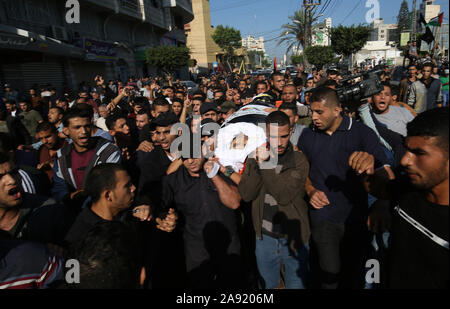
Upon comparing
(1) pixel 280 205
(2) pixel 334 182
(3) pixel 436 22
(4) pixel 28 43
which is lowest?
(1) pixel 280 205

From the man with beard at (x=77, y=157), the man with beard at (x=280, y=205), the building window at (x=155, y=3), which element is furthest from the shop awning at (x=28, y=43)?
the building window at (x=155, y=3)

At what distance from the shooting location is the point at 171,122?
11.6ft

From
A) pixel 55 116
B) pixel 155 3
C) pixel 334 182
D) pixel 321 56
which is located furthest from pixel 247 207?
pixel 155 3

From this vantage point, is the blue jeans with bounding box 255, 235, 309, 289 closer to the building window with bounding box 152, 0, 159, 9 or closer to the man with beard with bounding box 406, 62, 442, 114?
the man with beard with bounding box 406, 62, 442, 114

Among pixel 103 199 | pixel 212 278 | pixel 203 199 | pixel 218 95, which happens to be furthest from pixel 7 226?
pixel 218 95

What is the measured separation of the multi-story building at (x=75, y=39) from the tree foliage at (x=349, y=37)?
16.4 meters

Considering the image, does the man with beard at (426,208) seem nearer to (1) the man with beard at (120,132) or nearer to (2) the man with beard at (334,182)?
(2) the man with beard at (334,182)

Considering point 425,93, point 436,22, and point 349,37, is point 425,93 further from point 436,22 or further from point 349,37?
point 349,37

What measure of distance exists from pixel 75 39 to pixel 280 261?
1893 cm

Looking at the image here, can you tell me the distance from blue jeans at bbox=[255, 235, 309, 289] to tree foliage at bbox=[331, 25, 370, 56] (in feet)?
69.4

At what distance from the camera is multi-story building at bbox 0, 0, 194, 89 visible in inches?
489

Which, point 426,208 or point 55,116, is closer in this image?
point 426,208

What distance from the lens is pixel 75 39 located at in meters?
17.0
